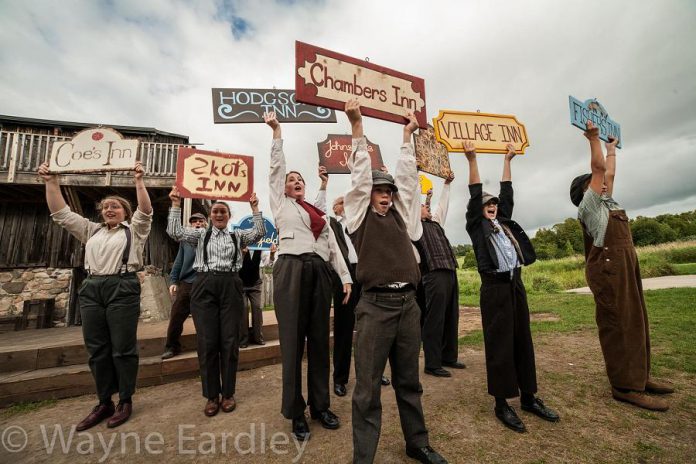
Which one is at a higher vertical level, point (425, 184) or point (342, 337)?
point (425, 184)

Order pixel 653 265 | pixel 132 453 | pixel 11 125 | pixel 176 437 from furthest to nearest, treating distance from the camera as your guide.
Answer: pixel 653 265
pixel 11 125
pixel 176 437
pixel 132 453

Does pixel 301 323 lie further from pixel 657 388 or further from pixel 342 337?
pixel 657 388

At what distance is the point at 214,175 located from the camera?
12.4 ft

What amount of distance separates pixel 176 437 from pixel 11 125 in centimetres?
1810

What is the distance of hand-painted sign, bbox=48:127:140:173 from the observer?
10.6 ft

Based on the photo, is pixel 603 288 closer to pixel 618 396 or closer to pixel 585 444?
pixel 618 396

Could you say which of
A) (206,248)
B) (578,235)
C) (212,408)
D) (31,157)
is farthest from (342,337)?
(578,235)

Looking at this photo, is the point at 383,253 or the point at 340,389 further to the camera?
the point at 340,389

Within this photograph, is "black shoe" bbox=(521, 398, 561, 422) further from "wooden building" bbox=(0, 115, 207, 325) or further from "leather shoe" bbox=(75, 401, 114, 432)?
"wooden building" bbox=(0, 115, 207, 325)

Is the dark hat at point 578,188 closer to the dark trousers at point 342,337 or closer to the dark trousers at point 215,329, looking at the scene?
the dark trousers at point 342,337

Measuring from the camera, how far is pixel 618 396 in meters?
2.84

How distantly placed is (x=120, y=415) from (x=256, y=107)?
134 inches

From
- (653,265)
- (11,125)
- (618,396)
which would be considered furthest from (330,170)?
(653,265)

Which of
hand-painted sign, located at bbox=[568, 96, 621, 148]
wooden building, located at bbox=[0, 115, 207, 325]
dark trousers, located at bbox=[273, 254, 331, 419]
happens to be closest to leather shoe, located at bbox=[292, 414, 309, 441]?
dark trousers, located at bbox=[273, 254, 331, 419]
